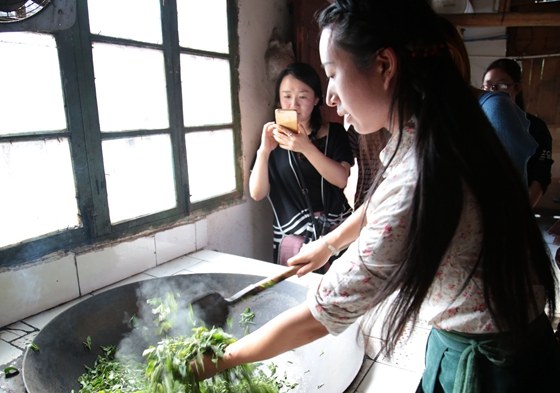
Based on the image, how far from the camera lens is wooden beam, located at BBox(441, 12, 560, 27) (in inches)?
111

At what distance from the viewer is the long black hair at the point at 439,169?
595 millimetres

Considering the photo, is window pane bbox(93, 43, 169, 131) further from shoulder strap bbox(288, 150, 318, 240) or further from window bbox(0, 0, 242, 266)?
shoulder strap bbox(288, 150, 318, 240)

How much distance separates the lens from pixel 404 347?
1118 mm

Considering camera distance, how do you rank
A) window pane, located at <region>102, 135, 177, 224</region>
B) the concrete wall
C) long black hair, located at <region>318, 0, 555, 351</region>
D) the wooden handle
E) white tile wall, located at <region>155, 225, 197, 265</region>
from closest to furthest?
1. long black hair, located at <region>318, 0, 555, 351</region>
2. the wooden handle
3. the concrete wall
4. window pane, located at <region>102, 135, 177, 224</region>
5. white tile wall, located at <region>155, 225, 197, 265</region>

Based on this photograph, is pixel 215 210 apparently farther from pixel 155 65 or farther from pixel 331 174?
pixel 155 65

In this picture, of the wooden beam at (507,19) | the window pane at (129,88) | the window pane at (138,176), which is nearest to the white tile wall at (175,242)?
the window pane at (138,176)

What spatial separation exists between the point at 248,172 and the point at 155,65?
842 mm

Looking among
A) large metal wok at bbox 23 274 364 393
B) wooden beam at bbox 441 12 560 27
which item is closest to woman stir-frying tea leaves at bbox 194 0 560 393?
large metal wok at bbox 23 274 364 393

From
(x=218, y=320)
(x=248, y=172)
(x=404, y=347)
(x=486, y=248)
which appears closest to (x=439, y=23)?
(x=486, y=248)

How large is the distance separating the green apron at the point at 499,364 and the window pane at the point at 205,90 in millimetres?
1601

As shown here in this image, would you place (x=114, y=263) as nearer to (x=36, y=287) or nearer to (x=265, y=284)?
(x=36, y=287)

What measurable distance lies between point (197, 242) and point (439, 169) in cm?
156

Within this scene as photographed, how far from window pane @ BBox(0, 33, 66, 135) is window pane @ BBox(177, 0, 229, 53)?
0.71 meters

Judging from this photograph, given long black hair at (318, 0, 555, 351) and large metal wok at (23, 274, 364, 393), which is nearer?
long black hair at (318, 0, 555, 351)
